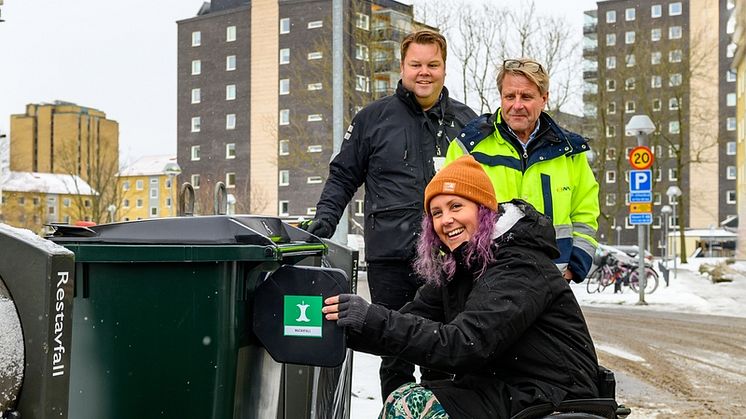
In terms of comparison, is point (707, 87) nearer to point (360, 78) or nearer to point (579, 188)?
point (360, 78)

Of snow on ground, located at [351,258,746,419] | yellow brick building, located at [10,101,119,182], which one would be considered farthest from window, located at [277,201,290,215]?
snow on ground, located at [351,258,746,419]

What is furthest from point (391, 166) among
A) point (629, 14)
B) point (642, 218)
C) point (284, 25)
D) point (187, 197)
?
point (629, 14)

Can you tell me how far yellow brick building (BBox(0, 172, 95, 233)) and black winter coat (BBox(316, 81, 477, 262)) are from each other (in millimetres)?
46380

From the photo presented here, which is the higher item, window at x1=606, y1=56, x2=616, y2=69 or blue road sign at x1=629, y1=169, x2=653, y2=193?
window at x1=606, y1=56, x2=616, y2=69

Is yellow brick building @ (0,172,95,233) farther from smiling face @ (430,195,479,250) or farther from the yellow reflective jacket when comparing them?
smiling face @ (430,195,479,250)

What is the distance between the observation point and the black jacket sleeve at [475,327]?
8.73 feet

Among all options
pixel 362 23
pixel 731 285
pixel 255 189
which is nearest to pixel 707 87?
pixel 255 189

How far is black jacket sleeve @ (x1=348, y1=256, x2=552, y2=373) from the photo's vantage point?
2.66 m

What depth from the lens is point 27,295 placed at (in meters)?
2.22

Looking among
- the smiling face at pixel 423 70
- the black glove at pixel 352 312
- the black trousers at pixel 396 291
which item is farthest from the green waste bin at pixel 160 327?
the smiling face at pixel 423 70

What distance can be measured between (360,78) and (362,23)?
2.10 metres

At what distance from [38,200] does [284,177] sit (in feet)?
97.8

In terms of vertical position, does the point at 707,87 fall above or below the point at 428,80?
above

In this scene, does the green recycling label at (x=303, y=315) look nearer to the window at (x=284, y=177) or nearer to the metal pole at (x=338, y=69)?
the metal pole at (x=338, y=69)
